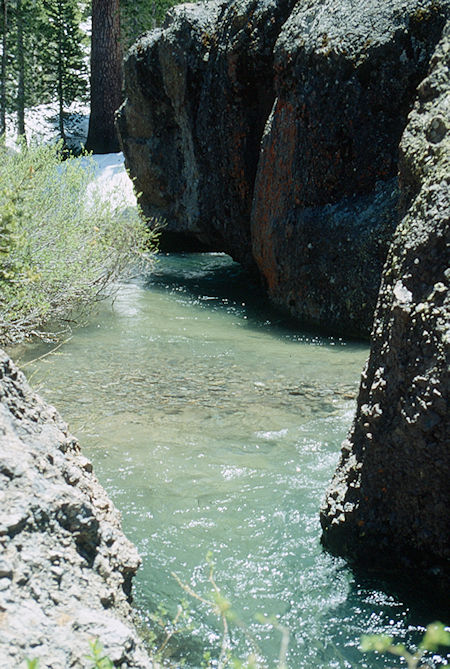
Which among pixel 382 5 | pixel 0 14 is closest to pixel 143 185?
pixel 382 5

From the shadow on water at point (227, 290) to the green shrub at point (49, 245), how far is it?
4.65ft

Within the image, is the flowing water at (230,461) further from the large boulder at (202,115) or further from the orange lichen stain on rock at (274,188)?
the large boulder at (202,115)

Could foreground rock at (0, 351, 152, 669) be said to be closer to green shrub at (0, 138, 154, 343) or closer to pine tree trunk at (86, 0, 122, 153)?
green shrub at (0, 138, 154, 343)

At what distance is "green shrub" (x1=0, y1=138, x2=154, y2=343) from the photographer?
5785mm

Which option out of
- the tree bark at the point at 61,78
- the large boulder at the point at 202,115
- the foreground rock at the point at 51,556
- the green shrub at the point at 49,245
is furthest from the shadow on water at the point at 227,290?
the tree bark at the point at 61,78

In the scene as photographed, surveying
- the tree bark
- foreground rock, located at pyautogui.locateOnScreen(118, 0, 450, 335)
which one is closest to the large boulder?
foreground rock, located at pyautogui.locateOnScreen(118, 0, 450, 335)

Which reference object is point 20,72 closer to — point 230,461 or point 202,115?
point 202,115

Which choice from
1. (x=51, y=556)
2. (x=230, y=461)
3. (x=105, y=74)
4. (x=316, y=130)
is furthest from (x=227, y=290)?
(x=105, y=74)

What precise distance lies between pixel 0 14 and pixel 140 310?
20.2m

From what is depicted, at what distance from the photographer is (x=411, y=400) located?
295 cm

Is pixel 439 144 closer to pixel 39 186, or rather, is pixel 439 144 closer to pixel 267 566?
pixel 267 566

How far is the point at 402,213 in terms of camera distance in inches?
141

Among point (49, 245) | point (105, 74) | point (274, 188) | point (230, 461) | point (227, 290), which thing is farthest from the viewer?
point (105, 74)

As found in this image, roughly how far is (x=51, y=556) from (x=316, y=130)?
6.81 meters
